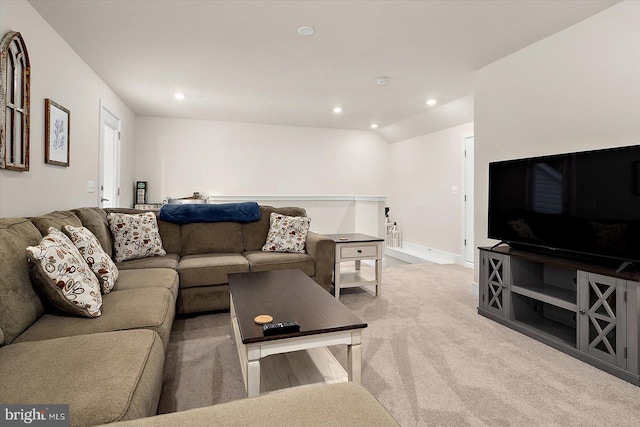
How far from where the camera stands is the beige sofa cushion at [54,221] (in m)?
2.06

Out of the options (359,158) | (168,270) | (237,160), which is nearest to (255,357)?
(168,270)

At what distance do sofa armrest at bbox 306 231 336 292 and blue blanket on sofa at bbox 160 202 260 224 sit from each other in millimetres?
808

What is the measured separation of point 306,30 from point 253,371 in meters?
2.54

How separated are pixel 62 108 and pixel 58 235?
5.37 ft

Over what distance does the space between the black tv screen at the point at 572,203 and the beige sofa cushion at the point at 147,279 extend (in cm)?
278

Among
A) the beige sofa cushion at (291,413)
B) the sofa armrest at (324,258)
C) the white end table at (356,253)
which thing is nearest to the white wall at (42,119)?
the beige sofa cushion at (291,413)

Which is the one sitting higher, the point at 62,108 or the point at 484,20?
the point at 484,20

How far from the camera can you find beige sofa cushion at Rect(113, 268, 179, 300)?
2.37m

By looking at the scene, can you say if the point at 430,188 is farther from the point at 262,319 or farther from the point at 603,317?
the point at 262,319

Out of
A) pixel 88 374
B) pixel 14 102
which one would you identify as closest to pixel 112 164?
pixel 14 102

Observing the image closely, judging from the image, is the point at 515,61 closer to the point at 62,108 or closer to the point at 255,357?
the point at 255,357

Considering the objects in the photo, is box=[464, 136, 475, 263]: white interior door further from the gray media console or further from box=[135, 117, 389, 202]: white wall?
the gray media console

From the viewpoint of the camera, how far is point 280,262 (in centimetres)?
338

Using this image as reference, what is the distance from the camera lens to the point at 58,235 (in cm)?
189
